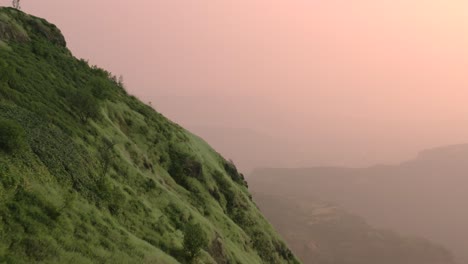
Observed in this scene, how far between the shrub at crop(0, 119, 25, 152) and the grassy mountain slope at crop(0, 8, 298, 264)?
6cm

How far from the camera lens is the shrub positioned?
23594 millimetres

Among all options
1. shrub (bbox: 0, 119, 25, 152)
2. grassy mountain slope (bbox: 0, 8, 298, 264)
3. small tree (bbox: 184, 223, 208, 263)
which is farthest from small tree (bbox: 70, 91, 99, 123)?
small tree (bbox: 184, 223, 208, 263)

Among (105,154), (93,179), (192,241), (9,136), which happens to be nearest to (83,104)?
(105,154)

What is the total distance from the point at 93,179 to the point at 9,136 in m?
9.48

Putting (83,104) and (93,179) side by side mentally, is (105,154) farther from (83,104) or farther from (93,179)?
(83,104)

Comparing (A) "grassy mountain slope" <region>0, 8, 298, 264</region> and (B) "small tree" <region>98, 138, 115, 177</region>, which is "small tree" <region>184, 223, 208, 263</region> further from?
(B) "small tree" <region>98, 138, 115, 177</region>

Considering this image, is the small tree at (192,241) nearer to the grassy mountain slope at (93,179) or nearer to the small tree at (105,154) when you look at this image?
the grassy mountain slope at (93,179)

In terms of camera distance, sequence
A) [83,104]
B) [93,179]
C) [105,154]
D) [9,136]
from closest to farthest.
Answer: [9,136] → [93,179] → [105,154] → [83,104]

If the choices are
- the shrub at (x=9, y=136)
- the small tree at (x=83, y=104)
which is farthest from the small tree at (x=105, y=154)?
the shrub at (x=9, y=136)

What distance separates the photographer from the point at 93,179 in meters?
32.2

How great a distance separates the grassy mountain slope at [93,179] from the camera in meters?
21.9

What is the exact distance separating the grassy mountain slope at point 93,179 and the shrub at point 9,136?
0.19 feet

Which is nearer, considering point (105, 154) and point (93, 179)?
point (93, 179)

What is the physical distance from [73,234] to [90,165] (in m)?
11.6
